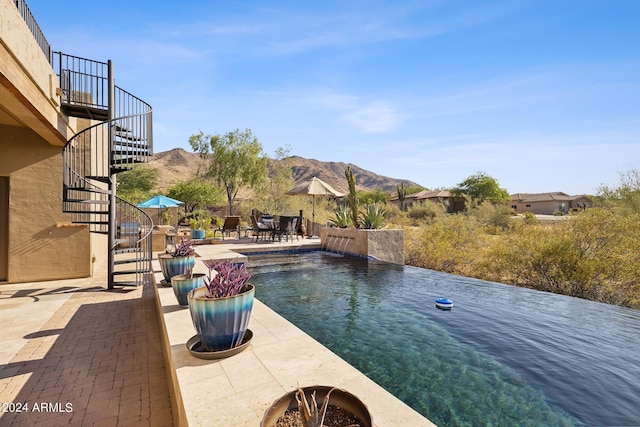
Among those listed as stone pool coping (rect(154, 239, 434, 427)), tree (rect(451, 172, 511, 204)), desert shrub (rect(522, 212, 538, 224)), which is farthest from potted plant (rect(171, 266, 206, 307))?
tree (rect(451, 172, 511, 204))

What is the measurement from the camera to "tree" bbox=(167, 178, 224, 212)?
77.6ft

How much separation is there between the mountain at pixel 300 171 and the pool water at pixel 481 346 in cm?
2395

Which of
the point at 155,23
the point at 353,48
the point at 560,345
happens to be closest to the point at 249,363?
the point at 560,345

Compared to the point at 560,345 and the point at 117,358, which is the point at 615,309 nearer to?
the point at 560,345

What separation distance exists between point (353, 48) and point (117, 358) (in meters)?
8.69

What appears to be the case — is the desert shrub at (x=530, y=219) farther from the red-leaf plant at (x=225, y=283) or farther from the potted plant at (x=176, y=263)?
the red-leaf plant at (x=225, y=283)

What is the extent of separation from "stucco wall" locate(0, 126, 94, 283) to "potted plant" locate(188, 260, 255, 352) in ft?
20.1

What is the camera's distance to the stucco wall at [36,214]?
19.8 ft

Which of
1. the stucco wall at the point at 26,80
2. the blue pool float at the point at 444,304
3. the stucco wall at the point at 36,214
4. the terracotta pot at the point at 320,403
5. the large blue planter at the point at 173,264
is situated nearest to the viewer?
the terracotta pot at the point at 320,403

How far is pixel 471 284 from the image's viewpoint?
245 inches

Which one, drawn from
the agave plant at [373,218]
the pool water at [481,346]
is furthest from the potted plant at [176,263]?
the agave plant at [373,218]

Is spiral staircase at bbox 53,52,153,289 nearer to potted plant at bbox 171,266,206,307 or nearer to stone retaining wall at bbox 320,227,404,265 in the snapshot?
potted plant at bbox 171,266,206,307

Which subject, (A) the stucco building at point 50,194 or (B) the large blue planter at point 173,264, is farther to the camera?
(A) the stucco building at point 50,194

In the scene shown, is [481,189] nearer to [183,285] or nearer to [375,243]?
[375,243]
